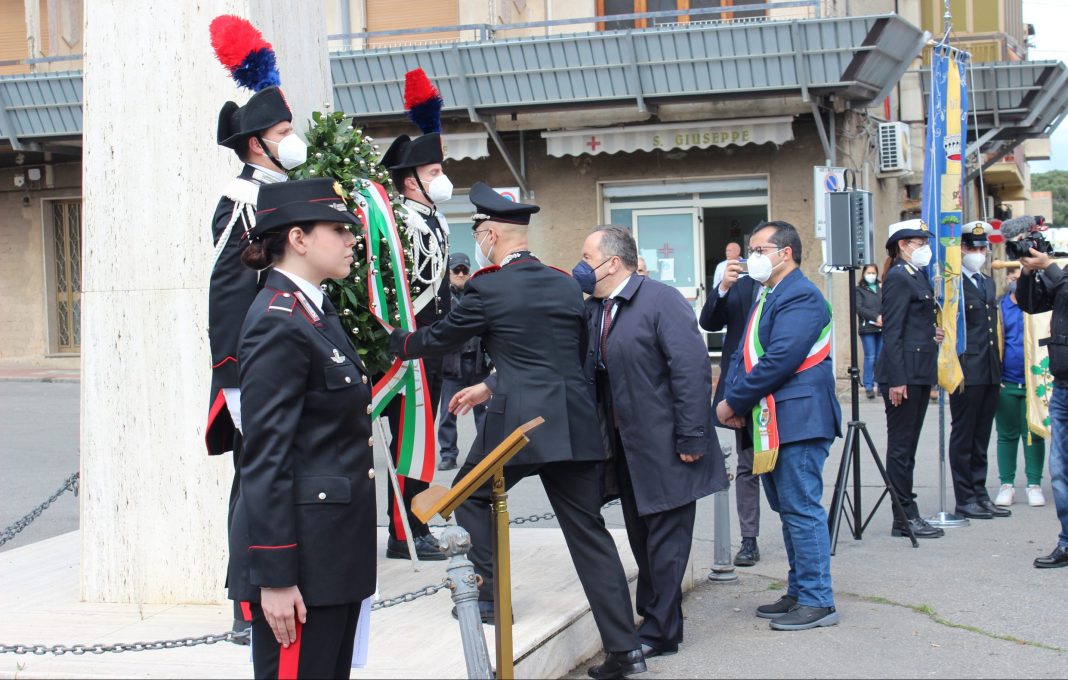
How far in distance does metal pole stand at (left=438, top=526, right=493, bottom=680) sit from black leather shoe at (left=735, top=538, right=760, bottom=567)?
416cm

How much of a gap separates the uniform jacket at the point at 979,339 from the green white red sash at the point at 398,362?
4729 mm

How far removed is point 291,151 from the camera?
5344 mm

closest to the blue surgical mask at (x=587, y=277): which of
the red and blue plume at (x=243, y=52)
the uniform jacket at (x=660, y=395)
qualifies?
the uniform jacket at (x=660, y=395)

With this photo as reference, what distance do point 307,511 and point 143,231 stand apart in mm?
3099

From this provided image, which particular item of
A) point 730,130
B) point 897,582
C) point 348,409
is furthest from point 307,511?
point 730,130

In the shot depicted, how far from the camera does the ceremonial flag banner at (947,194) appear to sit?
8.98 metres

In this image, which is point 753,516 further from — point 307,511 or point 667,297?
point 307,511

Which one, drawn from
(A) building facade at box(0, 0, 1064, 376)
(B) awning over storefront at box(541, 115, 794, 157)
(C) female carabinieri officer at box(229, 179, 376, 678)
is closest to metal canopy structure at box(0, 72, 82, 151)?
(A) building facade at box(0, 0, 1064, 376)

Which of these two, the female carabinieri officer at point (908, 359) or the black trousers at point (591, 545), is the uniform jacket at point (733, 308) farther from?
the black trousers at point (591, 545)

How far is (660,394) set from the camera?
5.97 m

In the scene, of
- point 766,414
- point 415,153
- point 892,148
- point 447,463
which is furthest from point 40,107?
point 766,414

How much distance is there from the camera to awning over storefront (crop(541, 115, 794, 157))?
18531mm

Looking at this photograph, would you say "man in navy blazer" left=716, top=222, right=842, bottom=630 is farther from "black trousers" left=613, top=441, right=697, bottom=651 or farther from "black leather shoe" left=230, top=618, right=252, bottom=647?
"black leather shoe" left=230, top=618, right=252, bottom=647

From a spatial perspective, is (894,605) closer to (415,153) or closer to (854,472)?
(854,472)
